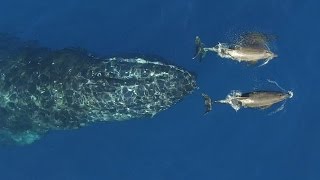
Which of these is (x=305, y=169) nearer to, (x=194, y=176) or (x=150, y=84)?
(x=194, y=176)

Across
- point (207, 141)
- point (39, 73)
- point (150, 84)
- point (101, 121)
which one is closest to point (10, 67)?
point (39, 73)

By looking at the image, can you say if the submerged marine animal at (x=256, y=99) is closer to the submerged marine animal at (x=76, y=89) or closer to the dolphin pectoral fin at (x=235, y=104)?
the dolphin pectoral fin at (x=235, y=104)

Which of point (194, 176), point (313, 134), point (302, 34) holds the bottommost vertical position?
point (194, 176)

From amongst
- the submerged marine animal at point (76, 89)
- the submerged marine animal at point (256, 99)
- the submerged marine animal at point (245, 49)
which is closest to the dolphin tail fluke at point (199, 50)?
the submerged marine animal at point (245, 49)

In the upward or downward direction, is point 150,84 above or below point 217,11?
below

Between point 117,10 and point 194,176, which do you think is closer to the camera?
point 194,176

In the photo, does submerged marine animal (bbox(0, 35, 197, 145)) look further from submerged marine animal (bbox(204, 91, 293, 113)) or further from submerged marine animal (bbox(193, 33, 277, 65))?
submerged marine animal (bbox(204, 91, 293, 113))

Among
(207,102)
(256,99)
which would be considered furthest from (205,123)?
(256,99)

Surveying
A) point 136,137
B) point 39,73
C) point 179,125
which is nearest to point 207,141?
point 179,125
